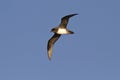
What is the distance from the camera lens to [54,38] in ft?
154

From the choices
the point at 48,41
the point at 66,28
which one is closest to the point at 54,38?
the point at 48,41

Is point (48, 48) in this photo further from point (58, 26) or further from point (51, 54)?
point (58, 26)

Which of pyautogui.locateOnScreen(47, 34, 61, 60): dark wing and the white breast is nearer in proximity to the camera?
the white breast

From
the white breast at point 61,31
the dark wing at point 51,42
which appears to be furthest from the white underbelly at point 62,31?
the dark wing at point 51,42

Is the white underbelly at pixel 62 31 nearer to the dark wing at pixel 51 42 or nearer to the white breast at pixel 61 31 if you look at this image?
the white breast at pixel 61 31

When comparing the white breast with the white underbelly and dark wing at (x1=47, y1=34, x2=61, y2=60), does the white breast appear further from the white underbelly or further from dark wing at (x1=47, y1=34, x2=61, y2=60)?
dark wing at (x1=47, y1=34, x2=61, y2=60)

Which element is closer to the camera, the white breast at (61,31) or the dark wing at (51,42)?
the white breast at (61,31)

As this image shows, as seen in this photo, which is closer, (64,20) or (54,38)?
(64,20)

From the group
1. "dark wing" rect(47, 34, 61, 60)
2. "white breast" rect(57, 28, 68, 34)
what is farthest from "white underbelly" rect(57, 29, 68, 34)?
"dark wing" rect(47, 34, 61, 60)

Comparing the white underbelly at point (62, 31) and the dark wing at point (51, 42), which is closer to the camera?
the white underbelly at point (62, 31)

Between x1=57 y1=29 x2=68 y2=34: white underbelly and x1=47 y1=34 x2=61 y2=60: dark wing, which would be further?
x1=47 y1=34 x2=61 y2=60: dark wing

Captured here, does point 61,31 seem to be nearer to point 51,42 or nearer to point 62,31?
point 62,31

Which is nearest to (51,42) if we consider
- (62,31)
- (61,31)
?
(61,31)

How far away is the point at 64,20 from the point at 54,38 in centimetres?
386
